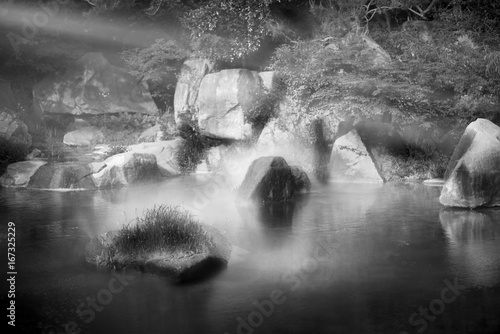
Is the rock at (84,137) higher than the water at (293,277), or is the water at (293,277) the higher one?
the rock at (84,137)

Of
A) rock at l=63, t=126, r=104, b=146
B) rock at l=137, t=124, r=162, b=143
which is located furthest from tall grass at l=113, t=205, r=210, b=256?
rock at l=63, t=126, r=104, b=146

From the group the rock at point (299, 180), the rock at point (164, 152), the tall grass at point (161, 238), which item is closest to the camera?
the tall grass at point (161, 238)

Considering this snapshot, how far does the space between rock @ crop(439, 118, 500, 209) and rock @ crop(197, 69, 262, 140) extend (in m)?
10.0

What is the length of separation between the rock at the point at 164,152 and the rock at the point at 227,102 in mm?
1708

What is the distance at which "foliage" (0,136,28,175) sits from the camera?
24.2 m

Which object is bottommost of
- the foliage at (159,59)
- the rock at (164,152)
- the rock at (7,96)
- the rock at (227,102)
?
the rock at (164,152)

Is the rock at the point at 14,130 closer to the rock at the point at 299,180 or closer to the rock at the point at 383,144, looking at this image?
the rock at the point at 299,180

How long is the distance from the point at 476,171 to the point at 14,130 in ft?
71.9

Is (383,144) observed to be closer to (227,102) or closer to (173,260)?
(227,102)

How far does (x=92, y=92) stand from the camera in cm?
3120

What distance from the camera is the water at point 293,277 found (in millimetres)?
8539

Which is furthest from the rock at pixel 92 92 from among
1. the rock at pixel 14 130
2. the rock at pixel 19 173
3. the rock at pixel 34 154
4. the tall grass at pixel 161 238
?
the tall grass at pixel 161 238

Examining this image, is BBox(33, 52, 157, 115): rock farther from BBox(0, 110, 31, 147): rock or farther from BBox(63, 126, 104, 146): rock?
BBox(0, 110, 31, 147): rock

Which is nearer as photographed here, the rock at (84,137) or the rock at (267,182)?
the rock at (267,182)
